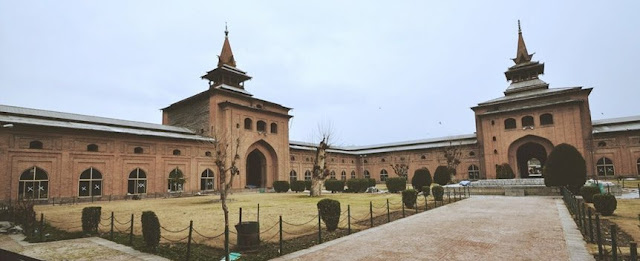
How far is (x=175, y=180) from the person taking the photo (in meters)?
29.5

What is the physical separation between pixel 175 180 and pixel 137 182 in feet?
9.81

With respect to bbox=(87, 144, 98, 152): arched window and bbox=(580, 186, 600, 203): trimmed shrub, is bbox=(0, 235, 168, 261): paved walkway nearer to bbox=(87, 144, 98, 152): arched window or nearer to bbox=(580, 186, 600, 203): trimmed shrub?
bbox=(87, 144, 98, 152): arched window

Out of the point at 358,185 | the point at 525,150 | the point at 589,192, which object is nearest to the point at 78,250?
the point at 589,192

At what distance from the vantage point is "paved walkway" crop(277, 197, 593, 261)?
7328 millimetres

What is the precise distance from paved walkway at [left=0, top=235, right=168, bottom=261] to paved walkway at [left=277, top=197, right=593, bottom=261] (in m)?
4.21

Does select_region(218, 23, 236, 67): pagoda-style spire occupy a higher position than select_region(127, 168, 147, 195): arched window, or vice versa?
select_region(218, 23, 236, 67): pagoda-style spire

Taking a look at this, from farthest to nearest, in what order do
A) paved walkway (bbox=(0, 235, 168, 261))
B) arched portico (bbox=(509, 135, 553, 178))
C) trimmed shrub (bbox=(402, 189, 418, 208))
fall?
arched portico (bbox=(509, 135, 553, 178))
trimmed shrub (bbox=(402, 189, 418, 208))
paved walkway (bbox=(0, 235, 168, 261))

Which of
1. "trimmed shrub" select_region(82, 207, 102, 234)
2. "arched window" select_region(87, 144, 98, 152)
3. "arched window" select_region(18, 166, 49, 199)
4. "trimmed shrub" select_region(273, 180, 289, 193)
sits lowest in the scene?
"trimmed shrub" select_region(273, 180, 289, 193)

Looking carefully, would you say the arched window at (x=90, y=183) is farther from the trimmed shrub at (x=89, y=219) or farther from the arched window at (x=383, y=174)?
the arched window at (x=383, y=174)

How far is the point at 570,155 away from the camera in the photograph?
67.7 ft

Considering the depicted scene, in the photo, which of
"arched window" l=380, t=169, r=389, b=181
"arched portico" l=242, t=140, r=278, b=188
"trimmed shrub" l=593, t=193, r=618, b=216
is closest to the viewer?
"trimmed shrub" l=593, t=193, r=618, b=216

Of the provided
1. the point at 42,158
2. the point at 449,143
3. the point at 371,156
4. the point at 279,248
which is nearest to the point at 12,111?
the point at 42,158

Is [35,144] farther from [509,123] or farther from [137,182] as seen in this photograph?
[509,123]

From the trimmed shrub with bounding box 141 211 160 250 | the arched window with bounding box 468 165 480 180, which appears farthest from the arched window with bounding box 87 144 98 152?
the arched window with bounding box 468 165 480 180
